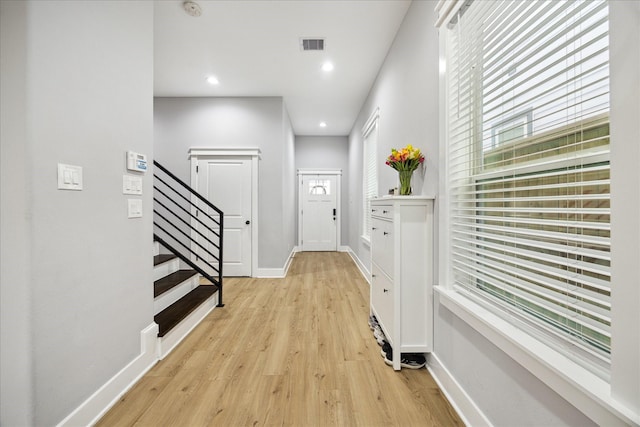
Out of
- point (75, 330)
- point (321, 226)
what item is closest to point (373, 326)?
point (75, 330)

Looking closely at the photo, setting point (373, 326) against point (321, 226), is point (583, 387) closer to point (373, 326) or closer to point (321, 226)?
Result: point (373, 326)

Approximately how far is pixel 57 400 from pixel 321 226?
557 centimetres

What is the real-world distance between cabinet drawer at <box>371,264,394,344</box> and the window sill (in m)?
0.61

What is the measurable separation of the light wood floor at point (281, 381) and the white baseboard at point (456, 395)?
43 millimetres

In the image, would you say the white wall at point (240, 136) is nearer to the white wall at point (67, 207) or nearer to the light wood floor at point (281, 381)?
the light wood floor at point (281, 381)

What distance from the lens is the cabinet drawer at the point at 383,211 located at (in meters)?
1.84

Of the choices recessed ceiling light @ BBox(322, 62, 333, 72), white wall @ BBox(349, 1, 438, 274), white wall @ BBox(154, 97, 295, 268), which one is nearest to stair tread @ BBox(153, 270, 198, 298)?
white wall @ BBox(154, 97, 295, 268)

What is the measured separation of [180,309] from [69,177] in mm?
1473

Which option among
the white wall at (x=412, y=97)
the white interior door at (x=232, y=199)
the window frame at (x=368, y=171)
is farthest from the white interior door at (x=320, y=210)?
the white wall at (x=412, y=97)

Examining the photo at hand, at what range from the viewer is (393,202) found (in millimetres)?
1772

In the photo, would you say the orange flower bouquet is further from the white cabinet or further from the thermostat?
the thermostat

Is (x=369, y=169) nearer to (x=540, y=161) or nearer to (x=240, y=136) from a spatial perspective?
(x=240, y=136)

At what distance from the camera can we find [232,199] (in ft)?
13.7

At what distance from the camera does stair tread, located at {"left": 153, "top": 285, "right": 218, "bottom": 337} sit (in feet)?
6.59
